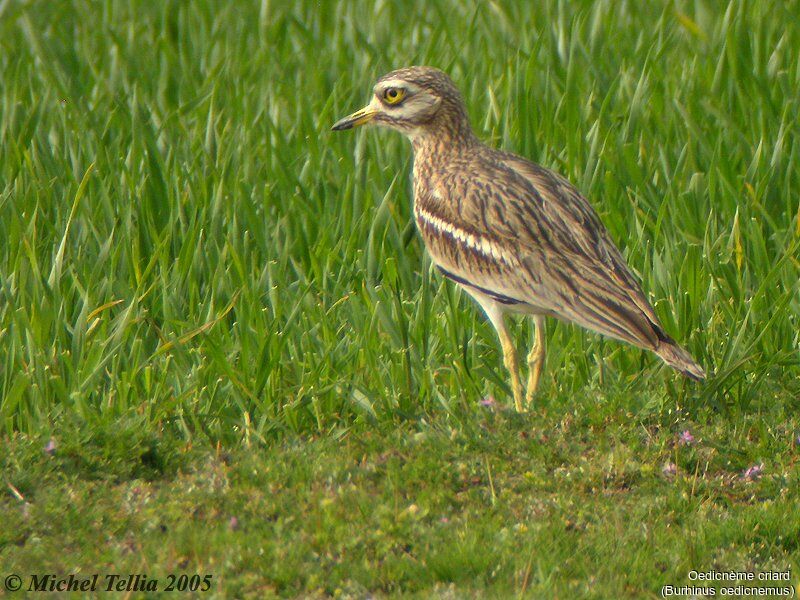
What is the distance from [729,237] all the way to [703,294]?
630 mm

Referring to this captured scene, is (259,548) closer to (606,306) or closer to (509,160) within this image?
(606,306)

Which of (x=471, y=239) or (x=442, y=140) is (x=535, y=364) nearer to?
(x=471, y=239)

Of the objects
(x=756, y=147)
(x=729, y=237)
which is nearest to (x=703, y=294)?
(x=729, y=237)

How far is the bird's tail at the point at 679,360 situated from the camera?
5387 mm

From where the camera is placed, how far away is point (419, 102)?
6.76 meters

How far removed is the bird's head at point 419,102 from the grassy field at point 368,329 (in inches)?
22.8

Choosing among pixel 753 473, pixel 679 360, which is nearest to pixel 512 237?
pixel 679 360

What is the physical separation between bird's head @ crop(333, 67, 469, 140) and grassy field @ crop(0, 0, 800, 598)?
579 mm

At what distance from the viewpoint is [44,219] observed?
24.0ft

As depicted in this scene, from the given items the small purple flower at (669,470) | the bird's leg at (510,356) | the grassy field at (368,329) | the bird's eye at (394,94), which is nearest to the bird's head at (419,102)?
the bird's eye at (394,94)

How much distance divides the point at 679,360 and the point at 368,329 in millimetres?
1439

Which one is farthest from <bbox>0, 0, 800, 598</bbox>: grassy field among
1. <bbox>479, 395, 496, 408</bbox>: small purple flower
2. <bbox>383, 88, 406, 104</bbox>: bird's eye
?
<bbox>383, 88, 406, 104</bbox>: bird's eye

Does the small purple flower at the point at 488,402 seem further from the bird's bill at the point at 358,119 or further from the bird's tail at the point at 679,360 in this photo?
the bird's bill at the point at 358,119

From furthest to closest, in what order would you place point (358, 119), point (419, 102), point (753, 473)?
1. point (358, 119)
2. point (419, 102)
3. point (753, 473)
